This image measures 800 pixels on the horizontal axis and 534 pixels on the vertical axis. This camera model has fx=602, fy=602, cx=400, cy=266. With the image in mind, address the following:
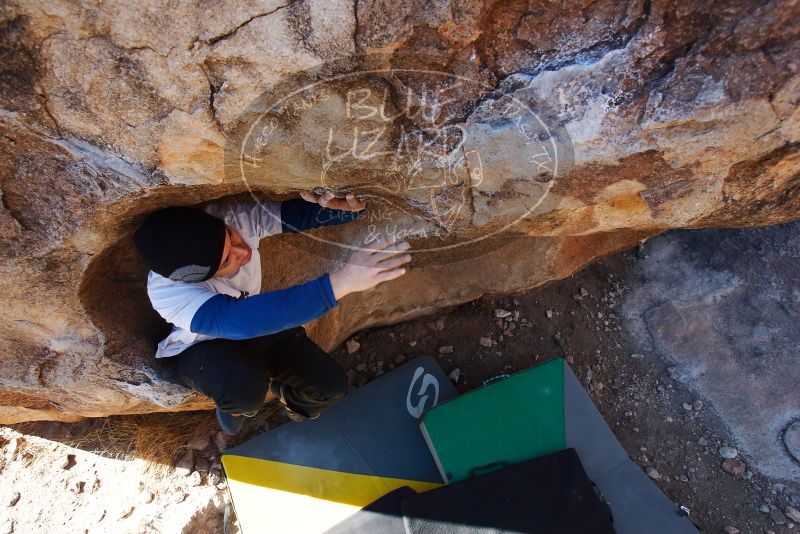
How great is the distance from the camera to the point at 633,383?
7.63ft

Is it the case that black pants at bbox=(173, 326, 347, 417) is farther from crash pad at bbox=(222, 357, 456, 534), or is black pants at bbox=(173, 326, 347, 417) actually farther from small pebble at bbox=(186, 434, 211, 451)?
small pebble at bbox=(186, 434, 211, 451)

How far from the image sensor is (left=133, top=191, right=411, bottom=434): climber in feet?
4.64

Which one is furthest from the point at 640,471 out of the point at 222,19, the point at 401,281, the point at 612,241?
the point at 222,19

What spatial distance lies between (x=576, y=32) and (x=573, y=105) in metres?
0.14

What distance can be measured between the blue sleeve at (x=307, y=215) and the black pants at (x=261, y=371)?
398 millimetres

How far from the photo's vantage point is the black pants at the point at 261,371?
1725 mm

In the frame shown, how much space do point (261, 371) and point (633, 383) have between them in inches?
55.9

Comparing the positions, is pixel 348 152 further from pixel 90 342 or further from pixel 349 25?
pixel 90 342

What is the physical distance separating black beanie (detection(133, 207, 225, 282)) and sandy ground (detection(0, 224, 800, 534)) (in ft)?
3.43

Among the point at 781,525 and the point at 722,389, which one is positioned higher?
the point at 722,389

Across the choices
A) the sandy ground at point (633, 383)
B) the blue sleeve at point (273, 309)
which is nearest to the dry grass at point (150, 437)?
the sandy ground at point (633, 383)

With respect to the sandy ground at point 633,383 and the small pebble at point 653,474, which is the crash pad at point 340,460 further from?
the small pebble at point 653,474

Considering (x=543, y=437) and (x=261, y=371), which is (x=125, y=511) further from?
(x=543, y=437)

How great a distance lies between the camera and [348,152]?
1325 mm
